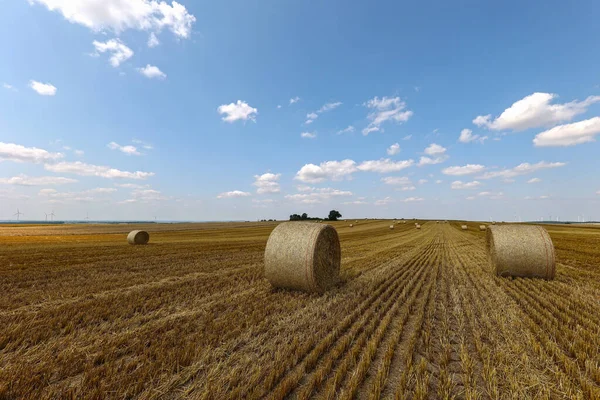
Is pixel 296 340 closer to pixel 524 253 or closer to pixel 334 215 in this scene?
pixel 524 253

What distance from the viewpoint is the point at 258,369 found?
3.76 metres

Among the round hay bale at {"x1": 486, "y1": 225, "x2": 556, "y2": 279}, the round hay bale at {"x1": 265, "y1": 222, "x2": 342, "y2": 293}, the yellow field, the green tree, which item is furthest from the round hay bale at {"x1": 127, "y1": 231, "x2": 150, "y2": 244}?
Result: the green tree

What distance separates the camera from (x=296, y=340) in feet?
15.1

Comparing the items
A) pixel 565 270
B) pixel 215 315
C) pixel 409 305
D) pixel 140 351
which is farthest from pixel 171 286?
pixel 565 270

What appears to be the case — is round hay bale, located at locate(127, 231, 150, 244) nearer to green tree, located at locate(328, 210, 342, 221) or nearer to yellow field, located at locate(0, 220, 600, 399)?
yellow field, located at locate(0, 220, 600, 399)

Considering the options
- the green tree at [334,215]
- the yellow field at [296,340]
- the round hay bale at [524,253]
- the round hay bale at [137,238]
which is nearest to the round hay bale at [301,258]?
the yellow field at [296,340]

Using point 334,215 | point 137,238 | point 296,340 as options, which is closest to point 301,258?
point 296,340

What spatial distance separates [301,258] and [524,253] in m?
8.18

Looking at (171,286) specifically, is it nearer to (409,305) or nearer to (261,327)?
(261,327)

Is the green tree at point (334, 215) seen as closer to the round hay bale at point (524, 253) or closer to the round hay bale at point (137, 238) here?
the round hay bale at point (137, 238)

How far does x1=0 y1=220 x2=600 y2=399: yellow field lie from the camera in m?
3.44

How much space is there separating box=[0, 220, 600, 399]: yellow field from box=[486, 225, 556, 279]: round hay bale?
955mm

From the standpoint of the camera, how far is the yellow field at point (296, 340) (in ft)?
11.3

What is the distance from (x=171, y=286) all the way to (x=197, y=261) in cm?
495
